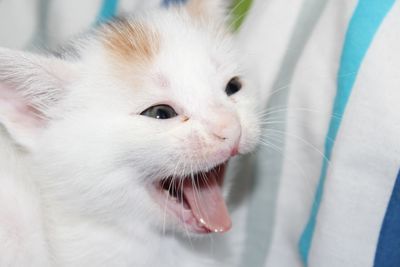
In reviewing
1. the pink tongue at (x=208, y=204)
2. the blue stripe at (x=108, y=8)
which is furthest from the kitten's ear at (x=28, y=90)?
the blue stripe at (x=108, y=8)

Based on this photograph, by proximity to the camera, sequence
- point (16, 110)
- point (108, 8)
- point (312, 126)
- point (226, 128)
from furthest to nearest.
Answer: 1. point (108, 8)
2. point (312, 126)
3. point (16, 110)
4. point (226, 128)

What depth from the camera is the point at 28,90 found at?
1.07 metres

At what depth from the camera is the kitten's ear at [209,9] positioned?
1274 millimetres

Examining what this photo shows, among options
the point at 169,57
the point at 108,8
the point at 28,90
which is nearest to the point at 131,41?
the point at 169,57

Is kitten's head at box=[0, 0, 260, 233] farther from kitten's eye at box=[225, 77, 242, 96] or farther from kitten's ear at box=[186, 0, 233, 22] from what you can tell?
kitten's ear at box=[186, 0, 233, 22]

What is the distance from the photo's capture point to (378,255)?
1.03 meters

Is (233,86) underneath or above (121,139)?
above

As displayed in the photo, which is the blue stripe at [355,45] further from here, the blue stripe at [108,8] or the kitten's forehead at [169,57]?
the blue stripe at [108,8]

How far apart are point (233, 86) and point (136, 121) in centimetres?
28

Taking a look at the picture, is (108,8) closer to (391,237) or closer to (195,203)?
(195,203)

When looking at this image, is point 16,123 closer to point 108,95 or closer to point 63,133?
point 63,133

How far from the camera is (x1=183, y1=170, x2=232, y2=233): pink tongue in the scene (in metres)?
1.08

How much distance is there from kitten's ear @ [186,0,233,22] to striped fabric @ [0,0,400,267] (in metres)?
0.05

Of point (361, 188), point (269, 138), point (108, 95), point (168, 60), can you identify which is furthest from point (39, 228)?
point (361, 188)
